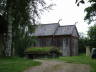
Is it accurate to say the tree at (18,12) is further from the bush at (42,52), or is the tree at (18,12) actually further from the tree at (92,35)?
the tree at (92,35)

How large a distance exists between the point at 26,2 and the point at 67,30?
21.8 m

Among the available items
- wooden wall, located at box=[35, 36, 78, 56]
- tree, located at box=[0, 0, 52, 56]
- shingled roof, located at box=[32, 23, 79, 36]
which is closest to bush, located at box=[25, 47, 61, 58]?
tree, located at box=[0, 0, 52, 56]

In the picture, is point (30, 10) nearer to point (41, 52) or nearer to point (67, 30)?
point (41, 52)

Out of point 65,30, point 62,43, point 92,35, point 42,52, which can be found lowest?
point 42,52

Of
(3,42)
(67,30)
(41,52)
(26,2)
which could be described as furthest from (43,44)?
(26,2)

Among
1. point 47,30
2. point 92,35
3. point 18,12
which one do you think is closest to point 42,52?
point 18,12

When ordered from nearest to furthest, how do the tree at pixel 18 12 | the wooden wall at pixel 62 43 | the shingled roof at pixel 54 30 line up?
the tree at pixel 18 12 → the wooden wall at pixel 62 43 → the shingled roof at pixel 54 30

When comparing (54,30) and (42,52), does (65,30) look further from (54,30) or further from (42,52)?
(42,52)

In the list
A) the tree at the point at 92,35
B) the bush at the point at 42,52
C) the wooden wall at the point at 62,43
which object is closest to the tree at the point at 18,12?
the bush at the point at 42,52

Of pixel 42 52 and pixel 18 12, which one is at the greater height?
pixel 18 12

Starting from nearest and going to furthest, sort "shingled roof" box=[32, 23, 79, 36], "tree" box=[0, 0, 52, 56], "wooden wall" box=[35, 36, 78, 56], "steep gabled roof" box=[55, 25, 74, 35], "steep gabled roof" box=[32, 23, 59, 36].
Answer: "tree" box=[0, 0, 52, 56]
"wooden wall" box=[35, 36, 78, 56]
"steep gabled roof" box=[55, 25, 74, 35]
"shingled roof" box=[32, 23, 79, 36]
"steep gabled roof" box=[32, 23, 59, 36]

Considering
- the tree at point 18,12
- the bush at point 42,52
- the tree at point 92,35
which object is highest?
the tree at point 18,12

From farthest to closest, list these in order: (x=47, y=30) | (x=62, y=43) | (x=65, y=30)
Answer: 1. (x=47, y=30)
2. (x=65, y=30)
3. (x=62, y=43)

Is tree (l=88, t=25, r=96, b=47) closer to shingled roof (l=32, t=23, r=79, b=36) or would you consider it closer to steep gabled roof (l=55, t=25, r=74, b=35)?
shingled roof (l=32, t=23, r=79, b=36)
